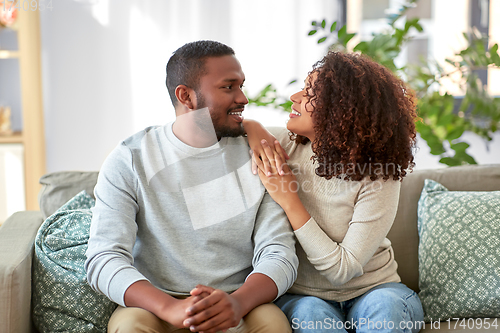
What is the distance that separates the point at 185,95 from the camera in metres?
1.33

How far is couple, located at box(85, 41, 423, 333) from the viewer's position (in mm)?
1208

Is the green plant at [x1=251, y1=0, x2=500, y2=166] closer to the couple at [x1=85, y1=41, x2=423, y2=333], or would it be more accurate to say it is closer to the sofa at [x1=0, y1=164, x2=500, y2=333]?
the sofa at [x1=0, y1=164, x2=500, y2=333]

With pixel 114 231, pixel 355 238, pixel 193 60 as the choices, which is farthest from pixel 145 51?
Answer: pixel 355 238

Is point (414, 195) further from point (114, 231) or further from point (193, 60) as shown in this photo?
point (114, 231)

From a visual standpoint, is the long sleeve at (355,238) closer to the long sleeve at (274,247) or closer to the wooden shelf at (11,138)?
the long sleeve at (274,247)

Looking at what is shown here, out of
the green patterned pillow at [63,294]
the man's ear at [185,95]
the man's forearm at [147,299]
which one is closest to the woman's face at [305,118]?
the man's ear at [185,95]

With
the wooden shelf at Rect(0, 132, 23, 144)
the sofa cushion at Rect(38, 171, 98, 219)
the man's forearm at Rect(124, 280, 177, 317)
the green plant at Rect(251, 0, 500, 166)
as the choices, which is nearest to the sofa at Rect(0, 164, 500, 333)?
the sofa cushion at Rect(38, 171, 98, 219)

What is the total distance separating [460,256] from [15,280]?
3.94ft

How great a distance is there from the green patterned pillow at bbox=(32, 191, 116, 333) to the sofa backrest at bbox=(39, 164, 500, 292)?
31cm

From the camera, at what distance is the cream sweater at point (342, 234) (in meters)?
1.22

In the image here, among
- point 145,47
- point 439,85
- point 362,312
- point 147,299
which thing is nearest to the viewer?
point 147,299

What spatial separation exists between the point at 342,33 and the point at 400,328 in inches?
50.7

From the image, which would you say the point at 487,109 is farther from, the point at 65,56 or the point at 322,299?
the point at 65,56

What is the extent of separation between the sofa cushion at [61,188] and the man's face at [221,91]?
52cm
